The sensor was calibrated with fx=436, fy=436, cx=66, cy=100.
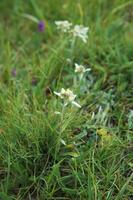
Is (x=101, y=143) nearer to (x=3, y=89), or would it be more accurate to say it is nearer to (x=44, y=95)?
(x=44, y=95)

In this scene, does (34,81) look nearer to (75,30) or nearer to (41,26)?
(75,30)

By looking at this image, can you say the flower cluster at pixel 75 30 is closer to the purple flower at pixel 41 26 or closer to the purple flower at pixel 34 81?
the purple flower at pixel 34 81

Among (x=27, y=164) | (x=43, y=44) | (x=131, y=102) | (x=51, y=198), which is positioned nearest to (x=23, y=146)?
(x=27, y=164)

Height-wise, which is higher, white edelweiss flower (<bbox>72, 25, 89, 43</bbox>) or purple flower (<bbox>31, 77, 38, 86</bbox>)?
white edelweiss flower (<bbox>72, 25, 89, 43</bbox>)

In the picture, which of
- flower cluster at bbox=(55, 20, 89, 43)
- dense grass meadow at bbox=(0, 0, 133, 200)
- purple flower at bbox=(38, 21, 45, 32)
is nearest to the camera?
dense grass meadow at bbox=(0, 0, 133, 200)

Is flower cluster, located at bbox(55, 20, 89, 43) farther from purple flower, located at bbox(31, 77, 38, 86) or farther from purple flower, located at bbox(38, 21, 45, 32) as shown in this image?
purple flower, located at bbox(38, 21, 45, 32)

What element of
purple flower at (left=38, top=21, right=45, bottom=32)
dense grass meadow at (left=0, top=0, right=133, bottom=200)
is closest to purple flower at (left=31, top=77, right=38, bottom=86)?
dense grass meadow at (left=0, top=0, right=133, bottom=200)

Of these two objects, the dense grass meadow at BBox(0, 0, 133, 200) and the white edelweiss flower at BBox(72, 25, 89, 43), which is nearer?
the dense grass meadow at BBox(0, 0, 133, 200)

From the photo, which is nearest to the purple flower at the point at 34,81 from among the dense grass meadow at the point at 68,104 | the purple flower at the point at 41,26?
the dense grass meadow at the point at 68,104
